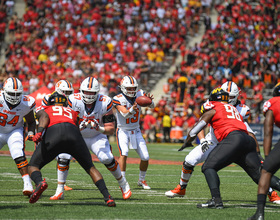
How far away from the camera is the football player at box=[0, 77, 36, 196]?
7.66 m

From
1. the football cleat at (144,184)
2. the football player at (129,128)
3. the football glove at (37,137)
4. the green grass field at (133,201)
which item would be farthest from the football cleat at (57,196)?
the football cleat at (144,184)

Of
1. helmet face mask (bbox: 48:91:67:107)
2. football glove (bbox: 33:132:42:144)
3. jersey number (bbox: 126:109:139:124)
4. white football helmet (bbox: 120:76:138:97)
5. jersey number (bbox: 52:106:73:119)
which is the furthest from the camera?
jersey number (bbox: 126:109:139:124)

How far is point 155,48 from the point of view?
2652cm

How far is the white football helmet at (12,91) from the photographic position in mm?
7684

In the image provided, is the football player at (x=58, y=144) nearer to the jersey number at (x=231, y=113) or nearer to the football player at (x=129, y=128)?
the jersey number at (x=231, y=113)

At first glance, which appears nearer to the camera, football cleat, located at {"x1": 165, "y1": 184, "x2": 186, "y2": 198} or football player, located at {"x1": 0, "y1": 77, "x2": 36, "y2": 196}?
football player, located at {"x1": 0, "y1": 77, "x2": 36, "y2": 196}

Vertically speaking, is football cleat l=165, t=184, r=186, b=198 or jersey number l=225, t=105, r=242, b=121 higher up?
jersey number l=225, t=105, r=242, b=121

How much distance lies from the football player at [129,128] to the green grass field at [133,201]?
16.6 inches

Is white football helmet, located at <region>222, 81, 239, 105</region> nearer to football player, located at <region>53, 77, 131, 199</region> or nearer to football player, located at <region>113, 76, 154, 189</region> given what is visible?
football player, located at <region>113, 76, 154, 189</region>

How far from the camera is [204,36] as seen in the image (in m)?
26.9

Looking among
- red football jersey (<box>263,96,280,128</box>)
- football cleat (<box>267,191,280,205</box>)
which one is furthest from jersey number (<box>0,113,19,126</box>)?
football cleat (<box>267,191,280,205</box>)

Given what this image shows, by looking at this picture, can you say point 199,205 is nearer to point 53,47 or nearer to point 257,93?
point 257,93

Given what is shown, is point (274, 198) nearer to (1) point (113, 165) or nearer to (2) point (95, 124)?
(1) point (113, 165)

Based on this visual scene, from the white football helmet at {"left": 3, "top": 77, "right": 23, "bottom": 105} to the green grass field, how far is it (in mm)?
1370
